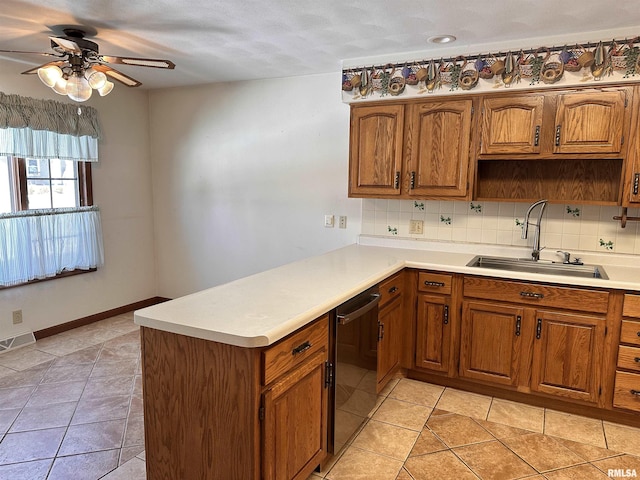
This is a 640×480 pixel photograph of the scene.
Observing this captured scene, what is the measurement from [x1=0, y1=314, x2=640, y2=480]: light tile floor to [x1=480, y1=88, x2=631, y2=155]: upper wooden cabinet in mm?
1690

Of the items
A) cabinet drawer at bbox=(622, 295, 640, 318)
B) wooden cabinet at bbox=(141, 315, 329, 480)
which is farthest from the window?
cabinet drawer at bbox=(622, 295, 640, 318)

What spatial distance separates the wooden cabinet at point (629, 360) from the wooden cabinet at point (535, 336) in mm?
95

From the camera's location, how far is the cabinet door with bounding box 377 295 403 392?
108 inches

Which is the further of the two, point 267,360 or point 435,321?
point 435,321

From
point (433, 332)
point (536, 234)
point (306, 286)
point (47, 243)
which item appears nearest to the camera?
point (306, 286)

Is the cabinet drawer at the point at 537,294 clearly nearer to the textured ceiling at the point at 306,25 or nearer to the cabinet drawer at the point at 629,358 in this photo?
the cabinet drawer at the point at 629,358

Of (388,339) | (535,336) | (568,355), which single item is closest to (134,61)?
(388,339)

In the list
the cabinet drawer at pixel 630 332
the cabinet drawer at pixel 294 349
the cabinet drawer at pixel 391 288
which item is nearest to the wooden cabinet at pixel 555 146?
the cabinet drawer at pixel 630 332

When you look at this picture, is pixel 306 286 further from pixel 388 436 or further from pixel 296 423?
pixel 388 436

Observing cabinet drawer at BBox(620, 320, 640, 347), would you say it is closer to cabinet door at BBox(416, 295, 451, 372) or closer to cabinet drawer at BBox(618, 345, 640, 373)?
cabinet drawer at BBox(618, 345, 640, 373)

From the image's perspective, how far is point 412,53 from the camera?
3309 millimetres

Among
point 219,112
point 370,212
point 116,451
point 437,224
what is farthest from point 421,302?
point 219,112

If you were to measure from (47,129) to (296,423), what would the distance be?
3.43m

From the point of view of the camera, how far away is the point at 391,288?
9.43 ft
